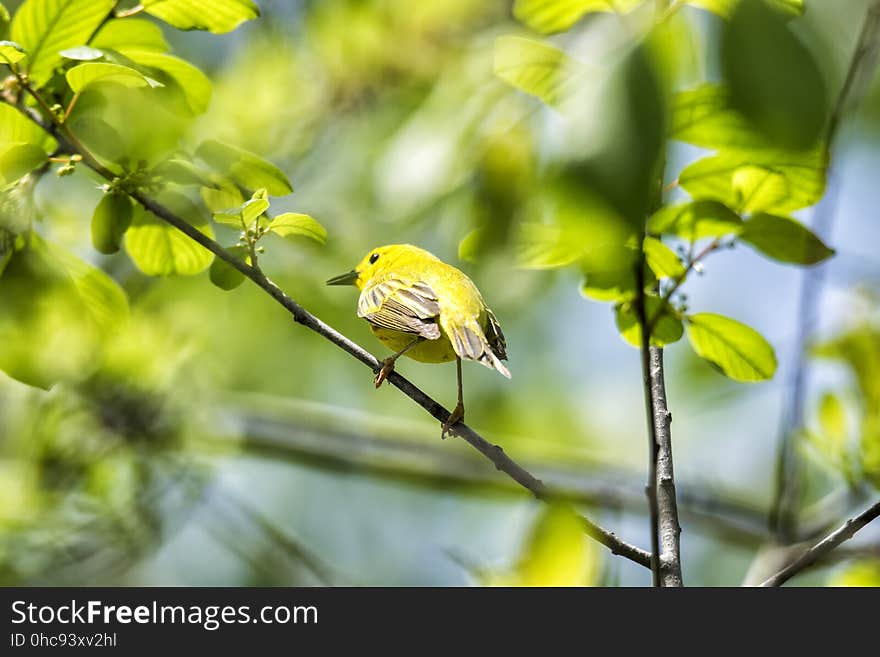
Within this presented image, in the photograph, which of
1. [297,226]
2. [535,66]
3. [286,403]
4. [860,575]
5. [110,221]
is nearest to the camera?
[535,66]

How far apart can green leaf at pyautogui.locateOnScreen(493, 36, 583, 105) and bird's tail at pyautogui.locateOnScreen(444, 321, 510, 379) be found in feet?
2.77

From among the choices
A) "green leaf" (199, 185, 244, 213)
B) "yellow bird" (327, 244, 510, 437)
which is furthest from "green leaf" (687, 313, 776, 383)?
"green leaf" (199, 185, 244, 213)

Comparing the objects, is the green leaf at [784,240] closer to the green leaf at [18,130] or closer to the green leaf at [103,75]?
the green leaf at [103,75]

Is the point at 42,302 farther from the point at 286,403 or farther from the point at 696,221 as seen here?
the point at 286,403

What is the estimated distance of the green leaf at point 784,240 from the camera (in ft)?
4.51

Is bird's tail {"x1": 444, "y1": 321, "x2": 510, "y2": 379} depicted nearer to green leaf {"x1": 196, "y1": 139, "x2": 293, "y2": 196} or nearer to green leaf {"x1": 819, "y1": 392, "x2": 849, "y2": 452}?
green leaf {"x1": 196, "y1": 139, "x2": 293, "y2": 196}

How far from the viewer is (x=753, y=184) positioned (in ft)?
4.41

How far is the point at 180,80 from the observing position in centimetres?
167

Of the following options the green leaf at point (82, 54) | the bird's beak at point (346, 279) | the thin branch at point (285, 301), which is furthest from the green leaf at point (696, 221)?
the bird's beak at point (346, 279)

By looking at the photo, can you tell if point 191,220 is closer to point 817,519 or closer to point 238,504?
point 817,519

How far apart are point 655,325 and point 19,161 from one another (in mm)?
1057

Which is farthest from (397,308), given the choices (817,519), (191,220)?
(817,519)

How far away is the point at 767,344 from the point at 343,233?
7.81 ft

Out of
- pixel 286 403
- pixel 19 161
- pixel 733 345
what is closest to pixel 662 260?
pixel 733 345
